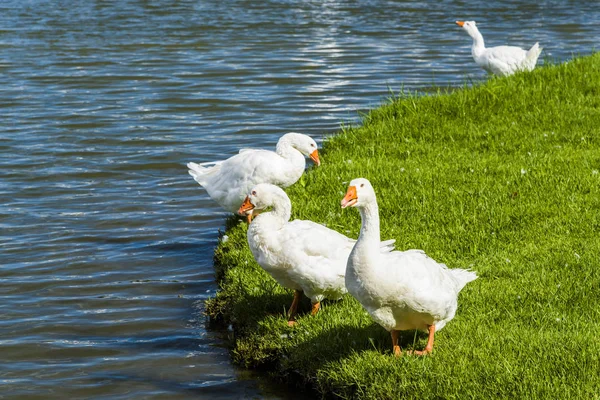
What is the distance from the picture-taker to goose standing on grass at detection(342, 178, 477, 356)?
6.05 m

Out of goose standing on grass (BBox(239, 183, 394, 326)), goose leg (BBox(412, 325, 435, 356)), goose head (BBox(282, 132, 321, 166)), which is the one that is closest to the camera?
goose leg (BBox(412, 325, 435, 356))

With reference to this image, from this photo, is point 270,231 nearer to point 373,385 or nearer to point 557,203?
point 373,385

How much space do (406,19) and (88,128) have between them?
47.8 ft

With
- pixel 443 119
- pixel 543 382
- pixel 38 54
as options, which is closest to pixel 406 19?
pixel 38 54

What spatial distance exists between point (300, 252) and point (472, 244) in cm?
211

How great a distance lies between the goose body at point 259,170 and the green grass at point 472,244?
1.21 feet

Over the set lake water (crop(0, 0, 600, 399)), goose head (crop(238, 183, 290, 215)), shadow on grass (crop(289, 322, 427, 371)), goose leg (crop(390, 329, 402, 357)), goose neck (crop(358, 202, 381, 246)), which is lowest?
lake water (crop(0, 0, 600, 399))

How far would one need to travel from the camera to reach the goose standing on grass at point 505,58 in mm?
Answer: 15914

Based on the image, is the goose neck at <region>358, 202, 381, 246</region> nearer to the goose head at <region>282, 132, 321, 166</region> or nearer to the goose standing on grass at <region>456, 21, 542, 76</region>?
the goose head at <region>282, 132, 321, 166</region>

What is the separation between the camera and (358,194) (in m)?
6.07

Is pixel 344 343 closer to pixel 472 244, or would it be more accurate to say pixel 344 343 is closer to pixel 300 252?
pixel 300 252

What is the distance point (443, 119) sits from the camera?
485 inches

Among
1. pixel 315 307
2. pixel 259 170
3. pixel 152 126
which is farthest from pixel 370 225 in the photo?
pixel 152 126

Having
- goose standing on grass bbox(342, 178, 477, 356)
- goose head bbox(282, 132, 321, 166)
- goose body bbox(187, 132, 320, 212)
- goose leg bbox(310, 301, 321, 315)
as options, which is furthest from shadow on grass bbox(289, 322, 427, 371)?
goose head bbox(282, 132, 321, 166)
